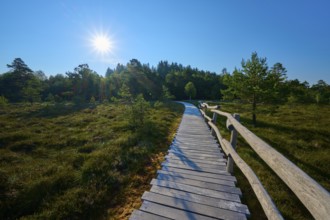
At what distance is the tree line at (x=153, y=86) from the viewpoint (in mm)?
13805

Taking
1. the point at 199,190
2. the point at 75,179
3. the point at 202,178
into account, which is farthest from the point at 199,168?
the point at 75,179

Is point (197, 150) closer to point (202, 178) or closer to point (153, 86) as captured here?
point (202, 178)

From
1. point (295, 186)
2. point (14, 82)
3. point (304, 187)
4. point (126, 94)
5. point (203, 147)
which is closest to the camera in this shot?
point (304, 187)

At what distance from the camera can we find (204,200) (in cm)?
334

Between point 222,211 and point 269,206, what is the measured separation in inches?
41.4

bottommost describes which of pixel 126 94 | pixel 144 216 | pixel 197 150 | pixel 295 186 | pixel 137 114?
pixel 144 216

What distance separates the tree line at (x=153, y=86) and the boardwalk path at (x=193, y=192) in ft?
25.1

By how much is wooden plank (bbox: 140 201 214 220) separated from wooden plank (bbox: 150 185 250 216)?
1.23 feet

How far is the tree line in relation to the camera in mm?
13805

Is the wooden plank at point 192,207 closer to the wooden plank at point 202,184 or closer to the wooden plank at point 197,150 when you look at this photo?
the wooden plank at point 202,184

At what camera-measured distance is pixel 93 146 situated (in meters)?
7.75

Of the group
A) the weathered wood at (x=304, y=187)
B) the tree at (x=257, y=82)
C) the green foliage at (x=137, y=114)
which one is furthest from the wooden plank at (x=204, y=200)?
the tree at (x=257, y=82)

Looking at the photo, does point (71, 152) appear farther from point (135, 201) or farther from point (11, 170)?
point (135, 201)

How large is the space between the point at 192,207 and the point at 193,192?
0.49m
